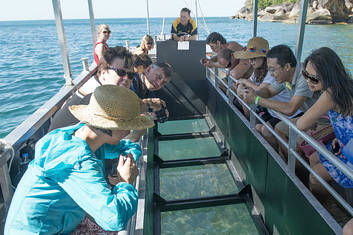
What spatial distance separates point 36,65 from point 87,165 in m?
19.3

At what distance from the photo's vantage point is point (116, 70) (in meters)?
2.96

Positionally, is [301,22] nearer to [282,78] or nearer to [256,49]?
[256,49]

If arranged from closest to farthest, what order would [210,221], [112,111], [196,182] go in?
[112,111]
[210,221]
[196,182]

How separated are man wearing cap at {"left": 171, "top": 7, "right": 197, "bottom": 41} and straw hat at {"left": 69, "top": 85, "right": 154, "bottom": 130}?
566cm

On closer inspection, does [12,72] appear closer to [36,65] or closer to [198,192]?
[36,65]

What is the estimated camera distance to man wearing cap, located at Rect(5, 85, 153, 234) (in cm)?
147

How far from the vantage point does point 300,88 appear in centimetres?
272

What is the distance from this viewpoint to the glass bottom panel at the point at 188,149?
4.90 metres

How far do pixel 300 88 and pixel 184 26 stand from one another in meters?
5.07

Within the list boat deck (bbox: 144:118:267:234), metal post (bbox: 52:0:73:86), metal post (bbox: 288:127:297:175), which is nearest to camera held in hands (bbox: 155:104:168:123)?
boat deck (bbox: 144:118:267:234)

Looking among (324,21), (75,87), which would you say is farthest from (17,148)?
(324,21)

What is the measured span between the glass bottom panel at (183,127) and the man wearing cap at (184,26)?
2.07 metres

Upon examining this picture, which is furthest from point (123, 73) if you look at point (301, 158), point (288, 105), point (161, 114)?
point (301, 158)

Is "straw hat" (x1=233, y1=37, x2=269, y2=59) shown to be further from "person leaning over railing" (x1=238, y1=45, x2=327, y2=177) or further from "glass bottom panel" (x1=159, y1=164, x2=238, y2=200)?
"glass bottom panel" (x1=159, y1=164, x2=238, y2=200)
